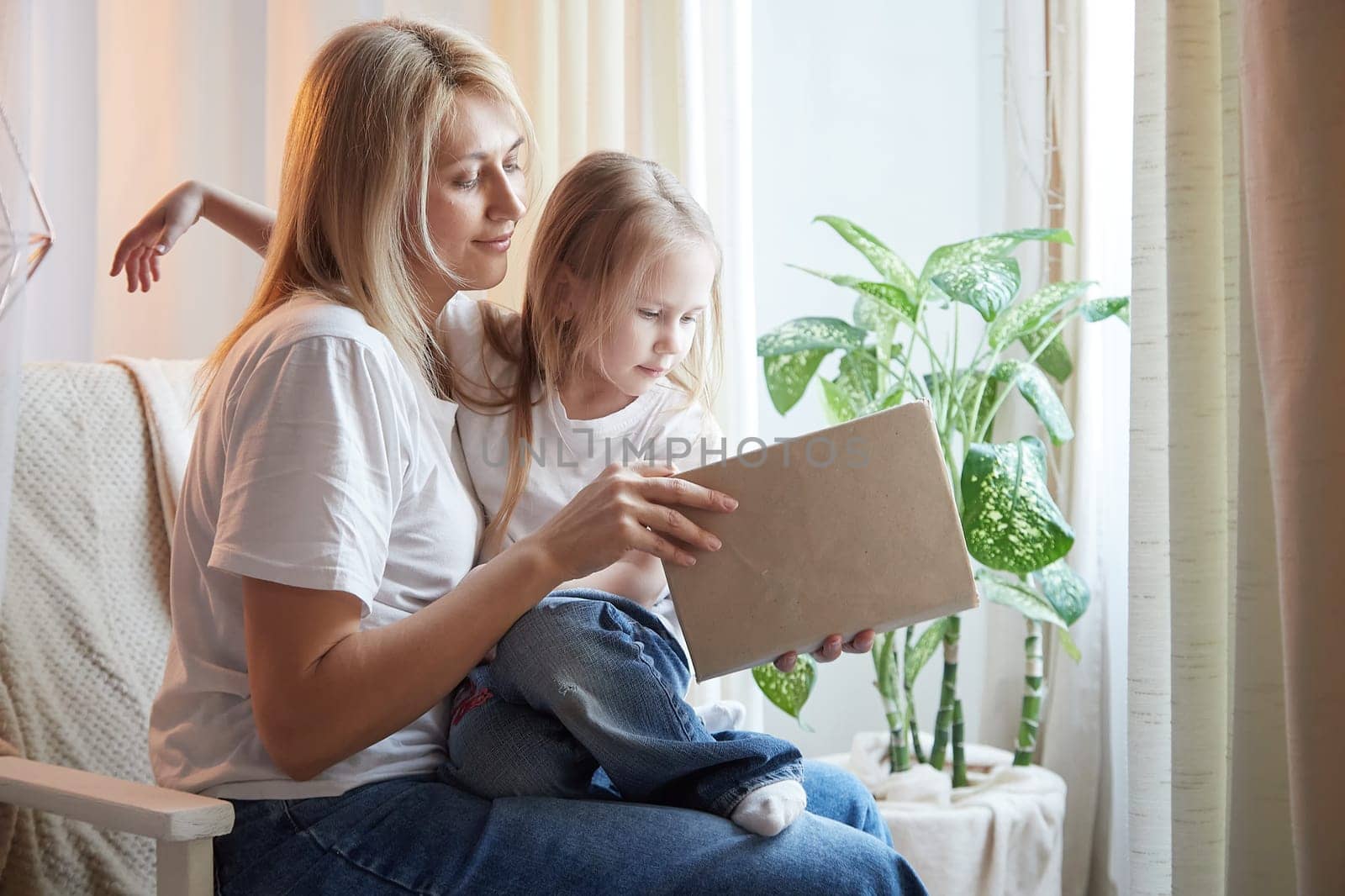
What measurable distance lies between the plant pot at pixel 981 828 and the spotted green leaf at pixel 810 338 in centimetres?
64

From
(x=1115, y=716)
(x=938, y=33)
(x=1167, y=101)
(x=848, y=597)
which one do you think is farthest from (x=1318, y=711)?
(x=938, y=33)

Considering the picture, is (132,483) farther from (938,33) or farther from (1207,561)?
(938,33)

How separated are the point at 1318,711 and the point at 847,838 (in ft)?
1.34

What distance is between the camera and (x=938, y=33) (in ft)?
7.47

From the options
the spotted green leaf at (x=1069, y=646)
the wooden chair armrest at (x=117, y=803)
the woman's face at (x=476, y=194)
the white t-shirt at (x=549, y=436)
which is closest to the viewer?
the wooden chair armrest at (x=117, y=803)

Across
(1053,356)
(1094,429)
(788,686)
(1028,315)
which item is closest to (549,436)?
(788,686)

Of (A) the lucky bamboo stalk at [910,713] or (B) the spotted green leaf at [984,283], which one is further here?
(A) the lucky bamboo stalk at [910,713]

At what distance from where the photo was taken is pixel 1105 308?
1.65 metres

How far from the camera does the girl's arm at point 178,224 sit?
1355 mm

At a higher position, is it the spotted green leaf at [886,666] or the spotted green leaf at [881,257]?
the spotted green leaf at [881,257]

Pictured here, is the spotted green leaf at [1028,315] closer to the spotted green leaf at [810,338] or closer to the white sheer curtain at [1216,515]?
the spotted green leaf at [810,338]

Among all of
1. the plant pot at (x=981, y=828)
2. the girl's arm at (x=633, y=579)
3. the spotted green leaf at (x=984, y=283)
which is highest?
the spotted green leaf at (x=984, y=283)

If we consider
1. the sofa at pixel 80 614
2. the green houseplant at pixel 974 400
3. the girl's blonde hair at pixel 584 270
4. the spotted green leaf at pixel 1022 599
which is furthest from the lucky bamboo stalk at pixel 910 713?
the sofa at pixel 80 614

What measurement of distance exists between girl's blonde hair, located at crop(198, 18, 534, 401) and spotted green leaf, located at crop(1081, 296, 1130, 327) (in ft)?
2.97
